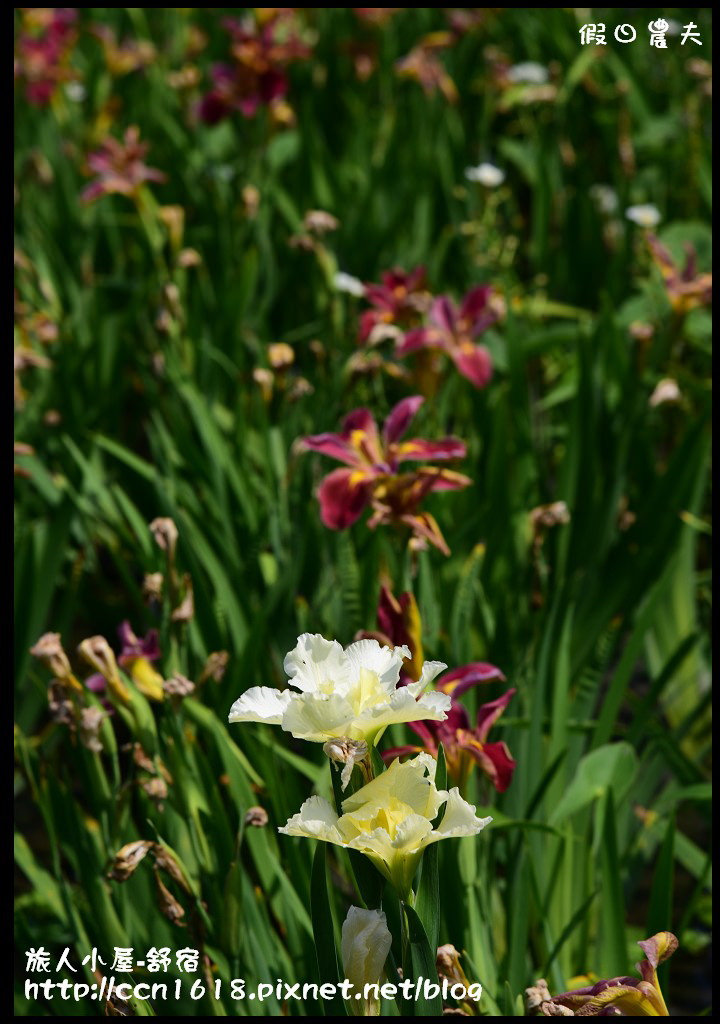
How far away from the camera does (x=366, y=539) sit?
1.38 metres

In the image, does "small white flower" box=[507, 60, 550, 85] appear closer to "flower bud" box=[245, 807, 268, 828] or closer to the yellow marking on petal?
the yellow marking on petal

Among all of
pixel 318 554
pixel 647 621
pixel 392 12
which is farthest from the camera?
pixel 392 12

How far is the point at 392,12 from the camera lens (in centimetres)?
337

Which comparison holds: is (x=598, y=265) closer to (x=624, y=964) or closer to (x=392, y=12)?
(x=392, y=12)

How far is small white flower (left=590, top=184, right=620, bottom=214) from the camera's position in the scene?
249 cm

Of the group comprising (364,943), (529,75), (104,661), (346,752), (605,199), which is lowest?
(364,943)

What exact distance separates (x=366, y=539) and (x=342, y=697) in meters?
0.70

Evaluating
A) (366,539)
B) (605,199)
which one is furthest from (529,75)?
(366,539)

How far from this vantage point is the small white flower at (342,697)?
678 mm

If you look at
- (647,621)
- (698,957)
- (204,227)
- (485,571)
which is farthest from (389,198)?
(698,957)

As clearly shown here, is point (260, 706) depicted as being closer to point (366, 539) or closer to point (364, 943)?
point (364, 943)

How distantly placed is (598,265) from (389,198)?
1.53 feet

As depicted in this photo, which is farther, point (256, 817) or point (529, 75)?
point (529, 75)

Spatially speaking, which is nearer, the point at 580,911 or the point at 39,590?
the point at 580,911
